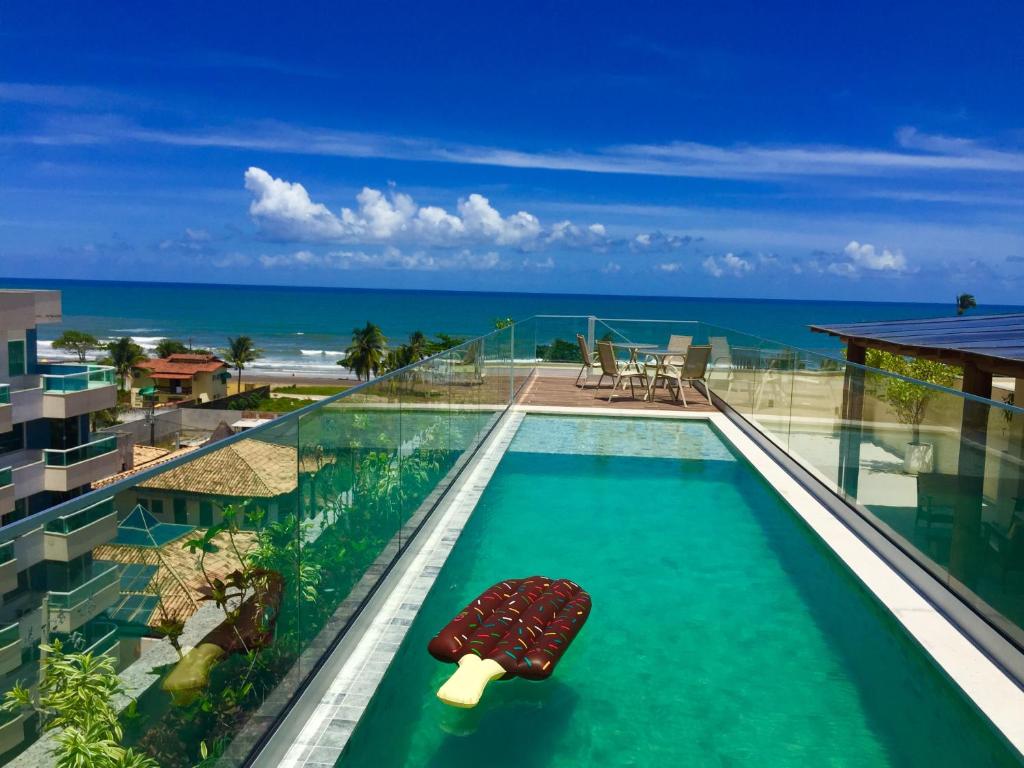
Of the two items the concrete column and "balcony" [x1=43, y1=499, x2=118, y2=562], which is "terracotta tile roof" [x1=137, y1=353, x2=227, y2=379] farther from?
"balcony" [x1=43, y1=499, x2=118, y2=562]

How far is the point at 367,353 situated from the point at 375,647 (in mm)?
60544

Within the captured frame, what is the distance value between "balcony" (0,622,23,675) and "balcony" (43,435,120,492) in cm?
4221

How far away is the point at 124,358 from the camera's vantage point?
232 feet

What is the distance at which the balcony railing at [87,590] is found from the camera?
6.06 feet

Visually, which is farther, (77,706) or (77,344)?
(77,344)

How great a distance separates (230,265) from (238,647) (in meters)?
156

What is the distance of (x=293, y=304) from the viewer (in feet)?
364

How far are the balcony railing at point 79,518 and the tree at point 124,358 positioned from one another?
74868mm

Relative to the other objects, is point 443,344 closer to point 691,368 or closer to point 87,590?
point 691,368

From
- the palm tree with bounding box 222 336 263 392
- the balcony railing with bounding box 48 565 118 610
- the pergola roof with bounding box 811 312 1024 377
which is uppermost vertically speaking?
the pergola roof with bounding box 811 312 1024 377

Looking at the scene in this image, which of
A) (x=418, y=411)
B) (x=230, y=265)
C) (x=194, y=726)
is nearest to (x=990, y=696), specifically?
(x=194, y=726)

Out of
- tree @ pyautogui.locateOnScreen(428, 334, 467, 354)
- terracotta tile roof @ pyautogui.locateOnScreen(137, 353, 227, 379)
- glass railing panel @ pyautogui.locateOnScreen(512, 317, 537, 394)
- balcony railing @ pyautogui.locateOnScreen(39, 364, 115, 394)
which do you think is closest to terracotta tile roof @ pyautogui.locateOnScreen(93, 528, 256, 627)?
tree @ pyautogui.locateOnScreen(428, 334, 467, 354)

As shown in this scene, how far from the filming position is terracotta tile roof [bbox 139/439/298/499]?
A: 2.48 meters

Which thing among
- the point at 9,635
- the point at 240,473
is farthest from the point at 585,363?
the point at 9,635
